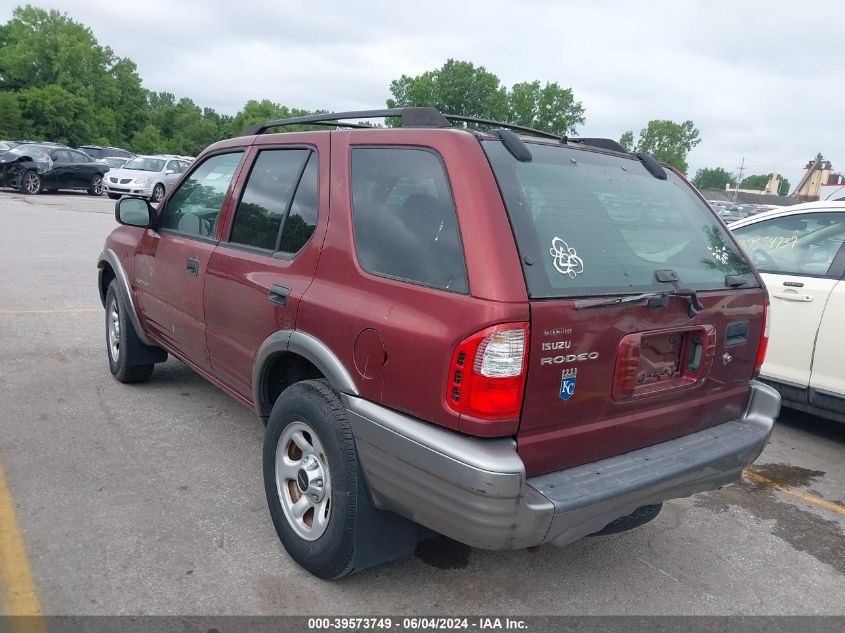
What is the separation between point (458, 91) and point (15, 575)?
241 ft

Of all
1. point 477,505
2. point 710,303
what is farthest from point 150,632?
point 710,303

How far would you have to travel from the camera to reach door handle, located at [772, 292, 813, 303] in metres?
4.83

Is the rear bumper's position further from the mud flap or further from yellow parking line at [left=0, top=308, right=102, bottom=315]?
yellow parking line at [left=0, top=308, right=102, bottom=315]

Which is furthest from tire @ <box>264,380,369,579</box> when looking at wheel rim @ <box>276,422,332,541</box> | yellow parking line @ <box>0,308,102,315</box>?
yellow parking line @ <box>0,308,102,315</box>

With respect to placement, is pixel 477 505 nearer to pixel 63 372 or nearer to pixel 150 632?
pixel 150 632

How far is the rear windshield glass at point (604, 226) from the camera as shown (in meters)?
2.46

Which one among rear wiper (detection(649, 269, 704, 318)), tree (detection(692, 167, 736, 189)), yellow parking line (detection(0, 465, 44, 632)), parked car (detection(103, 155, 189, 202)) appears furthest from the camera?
tree (detection(692, 167, 736, 189))

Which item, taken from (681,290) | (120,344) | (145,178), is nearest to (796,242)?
(681,290)

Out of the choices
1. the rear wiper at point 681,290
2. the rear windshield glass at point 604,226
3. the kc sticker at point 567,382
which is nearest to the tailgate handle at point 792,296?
the rear windshield glass at point 604,226

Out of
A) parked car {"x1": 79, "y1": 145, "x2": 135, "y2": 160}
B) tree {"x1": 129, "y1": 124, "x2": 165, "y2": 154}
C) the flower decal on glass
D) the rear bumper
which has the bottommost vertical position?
the rear bumper

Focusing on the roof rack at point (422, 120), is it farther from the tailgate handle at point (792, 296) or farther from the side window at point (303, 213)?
the tailgate handle at point (792, 296)

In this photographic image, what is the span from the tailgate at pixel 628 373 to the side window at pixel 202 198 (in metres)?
2.25

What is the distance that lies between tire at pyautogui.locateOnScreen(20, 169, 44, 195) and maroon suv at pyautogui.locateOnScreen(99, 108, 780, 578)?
22525mm

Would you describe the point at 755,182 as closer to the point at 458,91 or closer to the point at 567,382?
the point at 458,91
